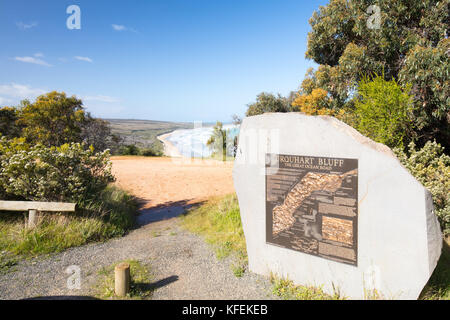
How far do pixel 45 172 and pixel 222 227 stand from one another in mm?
4082

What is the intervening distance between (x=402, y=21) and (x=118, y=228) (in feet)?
37.7

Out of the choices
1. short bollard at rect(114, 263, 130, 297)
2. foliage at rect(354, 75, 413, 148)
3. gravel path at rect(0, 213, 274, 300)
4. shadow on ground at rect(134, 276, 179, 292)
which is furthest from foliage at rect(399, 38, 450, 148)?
short bollard at rect(114, 263, 130, 297)

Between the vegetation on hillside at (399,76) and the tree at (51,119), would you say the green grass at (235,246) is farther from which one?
the tree at (51,119)

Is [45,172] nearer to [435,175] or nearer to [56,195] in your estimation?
[56,195]

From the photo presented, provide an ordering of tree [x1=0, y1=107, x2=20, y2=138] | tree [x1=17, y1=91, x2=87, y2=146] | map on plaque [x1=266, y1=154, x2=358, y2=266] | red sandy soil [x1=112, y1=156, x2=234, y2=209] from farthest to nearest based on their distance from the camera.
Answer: tree [x1=0, y1=107, x2=20, y2=138], tree [x1=17, y1=91, x2=87, y2=146], red sandy soil [x1=112, y1=156, x2=234, y2=209], map on plaque [x1=266, y1=154, x2=358, y2=266]

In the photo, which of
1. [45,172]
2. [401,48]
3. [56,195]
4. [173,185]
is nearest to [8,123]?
[173,185]

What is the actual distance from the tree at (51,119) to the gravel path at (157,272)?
1646cm

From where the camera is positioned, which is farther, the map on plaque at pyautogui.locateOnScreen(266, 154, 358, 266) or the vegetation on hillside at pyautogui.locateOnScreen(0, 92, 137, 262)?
the vegetation on hillside at pyautogui.locateOnScreen(0, 92, 137, 262)

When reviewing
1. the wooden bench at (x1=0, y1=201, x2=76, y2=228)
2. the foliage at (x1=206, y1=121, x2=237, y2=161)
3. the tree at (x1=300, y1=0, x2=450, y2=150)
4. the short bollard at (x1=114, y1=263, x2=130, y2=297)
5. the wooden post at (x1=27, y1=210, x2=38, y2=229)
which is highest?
the tree at (x1=300, y1=0, x2=450, y2=150)

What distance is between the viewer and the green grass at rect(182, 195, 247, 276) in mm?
4672

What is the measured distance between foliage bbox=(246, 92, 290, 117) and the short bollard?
21.5m

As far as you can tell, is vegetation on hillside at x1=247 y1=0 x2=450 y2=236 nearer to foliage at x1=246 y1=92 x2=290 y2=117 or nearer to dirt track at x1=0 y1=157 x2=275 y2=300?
dirt track at x1=0 y1=157 x2=275 y2=300

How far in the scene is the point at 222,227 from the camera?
5965 millimetres

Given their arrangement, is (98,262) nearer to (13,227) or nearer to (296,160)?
(13,227)
